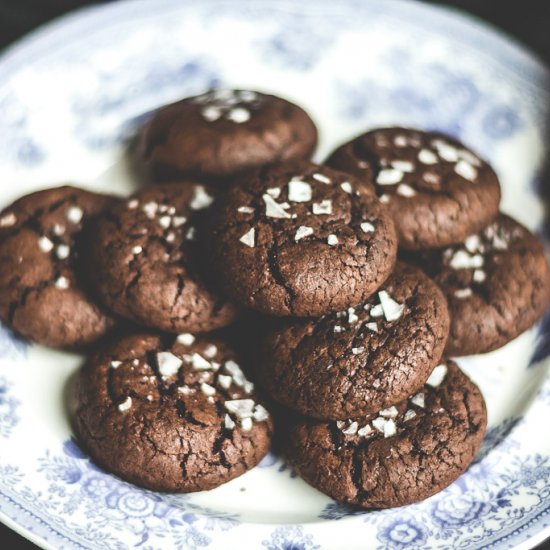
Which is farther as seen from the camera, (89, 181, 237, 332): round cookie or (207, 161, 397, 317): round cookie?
Answer: (89, 181, 237, 332): round cookie

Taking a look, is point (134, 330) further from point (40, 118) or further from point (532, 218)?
point (532, 218)

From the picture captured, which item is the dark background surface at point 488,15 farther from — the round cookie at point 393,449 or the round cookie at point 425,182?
the round cookie at point 393,449

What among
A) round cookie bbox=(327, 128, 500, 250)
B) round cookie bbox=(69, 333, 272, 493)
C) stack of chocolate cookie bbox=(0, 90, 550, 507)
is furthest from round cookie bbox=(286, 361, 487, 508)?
round cookie bbox=(327, 128, 500, 250)

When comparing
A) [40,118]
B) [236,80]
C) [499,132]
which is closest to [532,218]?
[499,132]

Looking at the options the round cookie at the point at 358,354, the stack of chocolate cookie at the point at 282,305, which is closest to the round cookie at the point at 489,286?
the stack of chocolate cookie at the point at 282,305

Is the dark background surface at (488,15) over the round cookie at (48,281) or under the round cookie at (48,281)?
over

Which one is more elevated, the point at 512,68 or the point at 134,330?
the point at 512,68

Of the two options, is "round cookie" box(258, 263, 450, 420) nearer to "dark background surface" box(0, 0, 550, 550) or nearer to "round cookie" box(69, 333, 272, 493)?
"round cookie" box(69, 333, 272, 493)
